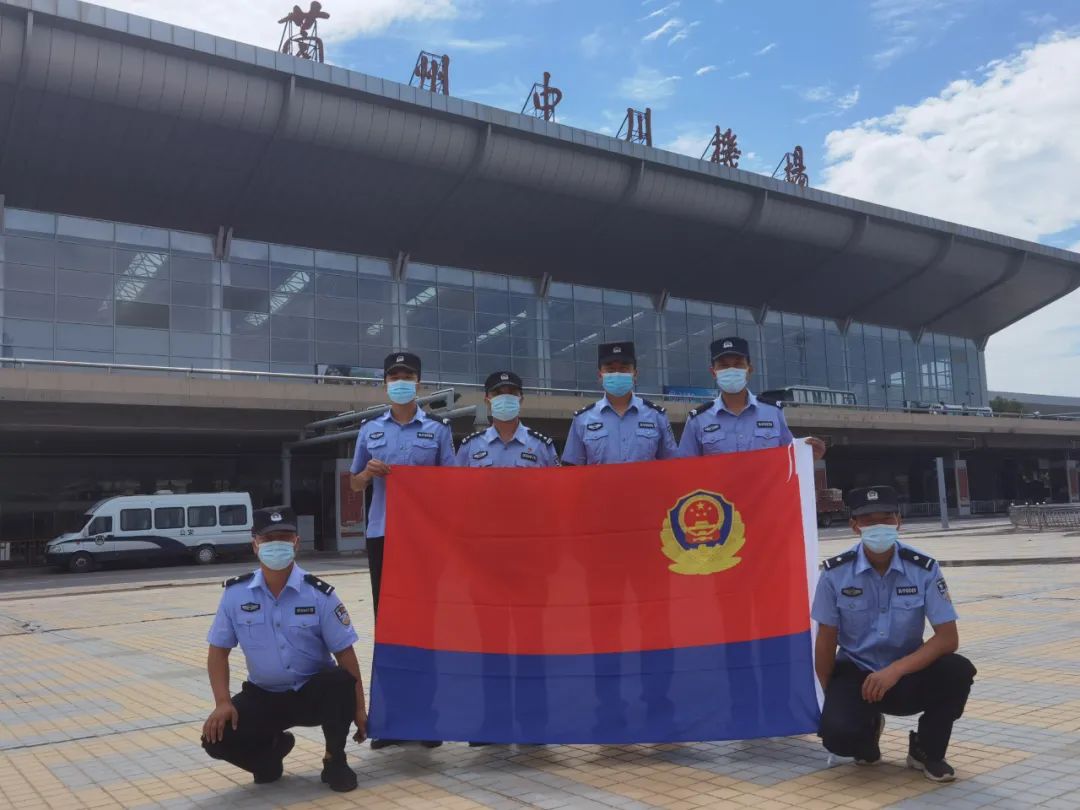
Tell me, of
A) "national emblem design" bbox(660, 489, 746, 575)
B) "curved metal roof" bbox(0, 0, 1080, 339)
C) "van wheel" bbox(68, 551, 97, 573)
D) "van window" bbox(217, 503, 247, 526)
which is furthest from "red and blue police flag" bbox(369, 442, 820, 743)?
"curved metal roof" bbox(0, 0, 1080, 339)

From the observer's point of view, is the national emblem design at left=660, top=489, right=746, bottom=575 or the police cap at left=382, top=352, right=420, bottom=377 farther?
the police cap at left=382, top=352, right=420, bottom=377

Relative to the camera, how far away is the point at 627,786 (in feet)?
14.0

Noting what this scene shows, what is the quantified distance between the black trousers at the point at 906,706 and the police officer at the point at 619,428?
5.57 feet

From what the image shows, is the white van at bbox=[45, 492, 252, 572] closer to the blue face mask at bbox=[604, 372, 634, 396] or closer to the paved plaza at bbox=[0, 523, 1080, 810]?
the paved plaza at bbox=[0, 523, 1080, 810]

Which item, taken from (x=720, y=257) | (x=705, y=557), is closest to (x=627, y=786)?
(x=705, y=557)

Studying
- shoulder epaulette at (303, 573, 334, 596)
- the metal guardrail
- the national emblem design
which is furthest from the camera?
the metal guardrail

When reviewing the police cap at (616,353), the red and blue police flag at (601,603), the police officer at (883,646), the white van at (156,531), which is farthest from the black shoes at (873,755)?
the white van at (156,531)

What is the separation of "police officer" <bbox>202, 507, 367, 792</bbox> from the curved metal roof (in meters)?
26.8

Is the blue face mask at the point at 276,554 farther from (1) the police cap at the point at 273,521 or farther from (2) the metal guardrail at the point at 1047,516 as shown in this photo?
(2) the metal guardrail at the point at 1047,516

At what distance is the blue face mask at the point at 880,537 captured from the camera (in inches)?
172

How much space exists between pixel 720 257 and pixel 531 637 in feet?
128

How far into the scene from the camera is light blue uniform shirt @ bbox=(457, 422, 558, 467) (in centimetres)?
548

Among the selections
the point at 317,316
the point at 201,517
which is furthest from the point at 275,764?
the point at 317,316

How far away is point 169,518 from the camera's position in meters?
28.3
